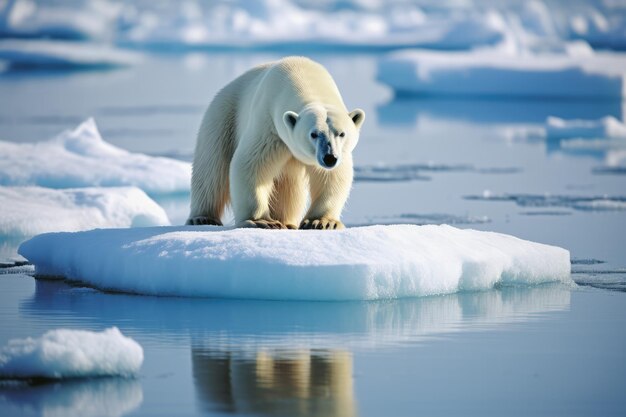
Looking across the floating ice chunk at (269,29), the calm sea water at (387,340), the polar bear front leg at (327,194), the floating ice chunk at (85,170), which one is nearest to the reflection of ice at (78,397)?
the calm sea water at (387,340)

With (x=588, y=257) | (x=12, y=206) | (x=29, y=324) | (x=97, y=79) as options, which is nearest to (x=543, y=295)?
(x=588, y=257)

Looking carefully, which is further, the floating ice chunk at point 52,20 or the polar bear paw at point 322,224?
the floating ice chunk at point 52,20

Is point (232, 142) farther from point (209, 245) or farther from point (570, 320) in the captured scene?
point (570, 320)

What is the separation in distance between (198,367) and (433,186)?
6.84 m

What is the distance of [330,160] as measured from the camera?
19.5 feet

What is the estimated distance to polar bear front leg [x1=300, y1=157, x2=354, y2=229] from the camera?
6457 millimetres

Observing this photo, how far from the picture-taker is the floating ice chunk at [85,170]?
33.8ft

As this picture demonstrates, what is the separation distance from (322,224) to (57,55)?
989 inches

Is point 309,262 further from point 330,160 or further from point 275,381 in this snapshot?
point 275,381

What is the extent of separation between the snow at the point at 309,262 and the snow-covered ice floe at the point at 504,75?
591 inches

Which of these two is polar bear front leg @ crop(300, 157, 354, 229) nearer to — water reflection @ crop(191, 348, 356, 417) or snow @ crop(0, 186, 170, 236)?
water reflection @ crop(191, 348, 356, 417)

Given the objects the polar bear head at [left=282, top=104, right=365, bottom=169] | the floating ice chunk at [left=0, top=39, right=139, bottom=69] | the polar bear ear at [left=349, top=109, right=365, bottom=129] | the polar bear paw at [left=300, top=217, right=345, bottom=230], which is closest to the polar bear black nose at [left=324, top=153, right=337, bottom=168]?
the polar bear head at [left=282, top=104, right=365, bottom=169]

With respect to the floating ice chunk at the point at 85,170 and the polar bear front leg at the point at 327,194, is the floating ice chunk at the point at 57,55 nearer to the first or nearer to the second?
the floating ice chunk at the point at 85,170

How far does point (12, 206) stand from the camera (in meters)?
8.16
